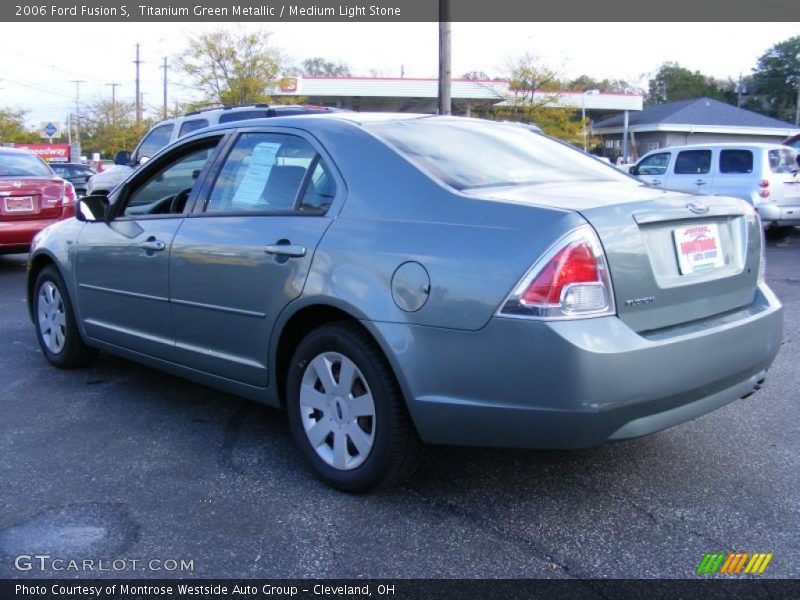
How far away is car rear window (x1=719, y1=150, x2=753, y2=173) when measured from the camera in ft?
43.8

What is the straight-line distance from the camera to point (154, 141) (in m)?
11.8

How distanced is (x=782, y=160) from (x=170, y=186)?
39.4 ft

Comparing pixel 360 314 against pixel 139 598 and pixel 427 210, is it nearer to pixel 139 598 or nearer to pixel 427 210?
pixel 427 210

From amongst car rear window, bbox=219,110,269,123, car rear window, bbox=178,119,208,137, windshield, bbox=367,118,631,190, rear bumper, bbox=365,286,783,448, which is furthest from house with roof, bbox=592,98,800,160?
rear bumper, bbox=365,286,783,448

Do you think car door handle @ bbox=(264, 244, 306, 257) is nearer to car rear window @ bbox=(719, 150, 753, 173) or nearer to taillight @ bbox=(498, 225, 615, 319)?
taillight @ bbox=(498, 225, 615, 319)

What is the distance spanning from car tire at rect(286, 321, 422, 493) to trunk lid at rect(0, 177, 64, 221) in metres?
7.41

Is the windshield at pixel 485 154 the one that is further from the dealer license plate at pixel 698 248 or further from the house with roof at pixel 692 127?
the house with roof at pixel 692 127

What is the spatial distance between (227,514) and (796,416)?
3105mm

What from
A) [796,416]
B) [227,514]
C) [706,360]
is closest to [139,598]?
[227,514]

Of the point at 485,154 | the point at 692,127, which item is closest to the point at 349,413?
the point at 485,154

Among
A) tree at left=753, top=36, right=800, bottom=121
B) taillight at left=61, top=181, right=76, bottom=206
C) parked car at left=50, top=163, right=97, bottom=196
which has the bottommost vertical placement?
taillight at left=61, top=181, right=76, bottom=206

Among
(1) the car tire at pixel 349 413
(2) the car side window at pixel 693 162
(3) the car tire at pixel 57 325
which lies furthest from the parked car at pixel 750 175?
(1) the car tire at pixel 349 413

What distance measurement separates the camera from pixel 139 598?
2.64 m

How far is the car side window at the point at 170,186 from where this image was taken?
4352mm
